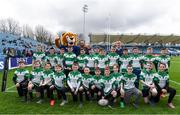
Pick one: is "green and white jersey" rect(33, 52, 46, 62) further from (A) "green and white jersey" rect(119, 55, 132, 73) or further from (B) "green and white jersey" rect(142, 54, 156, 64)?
(B) "green and white jersey" rect(142, 54, 156, 64)

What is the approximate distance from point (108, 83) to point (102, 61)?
146 centimetres

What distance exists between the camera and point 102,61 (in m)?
9.67

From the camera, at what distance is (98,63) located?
31.9 ft

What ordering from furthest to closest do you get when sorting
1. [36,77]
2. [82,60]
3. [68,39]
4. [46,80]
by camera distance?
[68,39] → [82,60] → [36,77] → [46,80]

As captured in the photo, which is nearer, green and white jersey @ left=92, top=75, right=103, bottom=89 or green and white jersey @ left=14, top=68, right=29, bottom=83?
green and white jersey @ left=92, top=75, right=103, bottom=89

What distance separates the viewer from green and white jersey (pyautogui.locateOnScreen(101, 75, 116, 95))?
8.29 metres

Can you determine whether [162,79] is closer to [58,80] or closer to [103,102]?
[103,102]

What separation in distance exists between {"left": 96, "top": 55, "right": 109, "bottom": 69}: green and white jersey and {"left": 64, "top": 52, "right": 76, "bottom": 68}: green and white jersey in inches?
33.5

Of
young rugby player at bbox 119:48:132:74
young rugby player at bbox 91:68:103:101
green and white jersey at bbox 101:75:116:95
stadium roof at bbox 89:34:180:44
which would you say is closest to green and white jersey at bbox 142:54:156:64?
young rugby player at bbox 119:48:132:74

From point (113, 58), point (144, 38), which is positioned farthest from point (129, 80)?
point (144, 38)

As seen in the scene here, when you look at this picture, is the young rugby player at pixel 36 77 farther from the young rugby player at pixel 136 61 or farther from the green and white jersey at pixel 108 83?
the young rugby player at pixel 136 61

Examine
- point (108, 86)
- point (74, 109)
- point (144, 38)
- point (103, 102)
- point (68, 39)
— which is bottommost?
point (74, 109)

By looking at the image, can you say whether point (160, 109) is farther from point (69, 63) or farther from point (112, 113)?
point (69, 63)

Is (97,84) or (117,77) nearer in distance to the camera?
(117,77)
